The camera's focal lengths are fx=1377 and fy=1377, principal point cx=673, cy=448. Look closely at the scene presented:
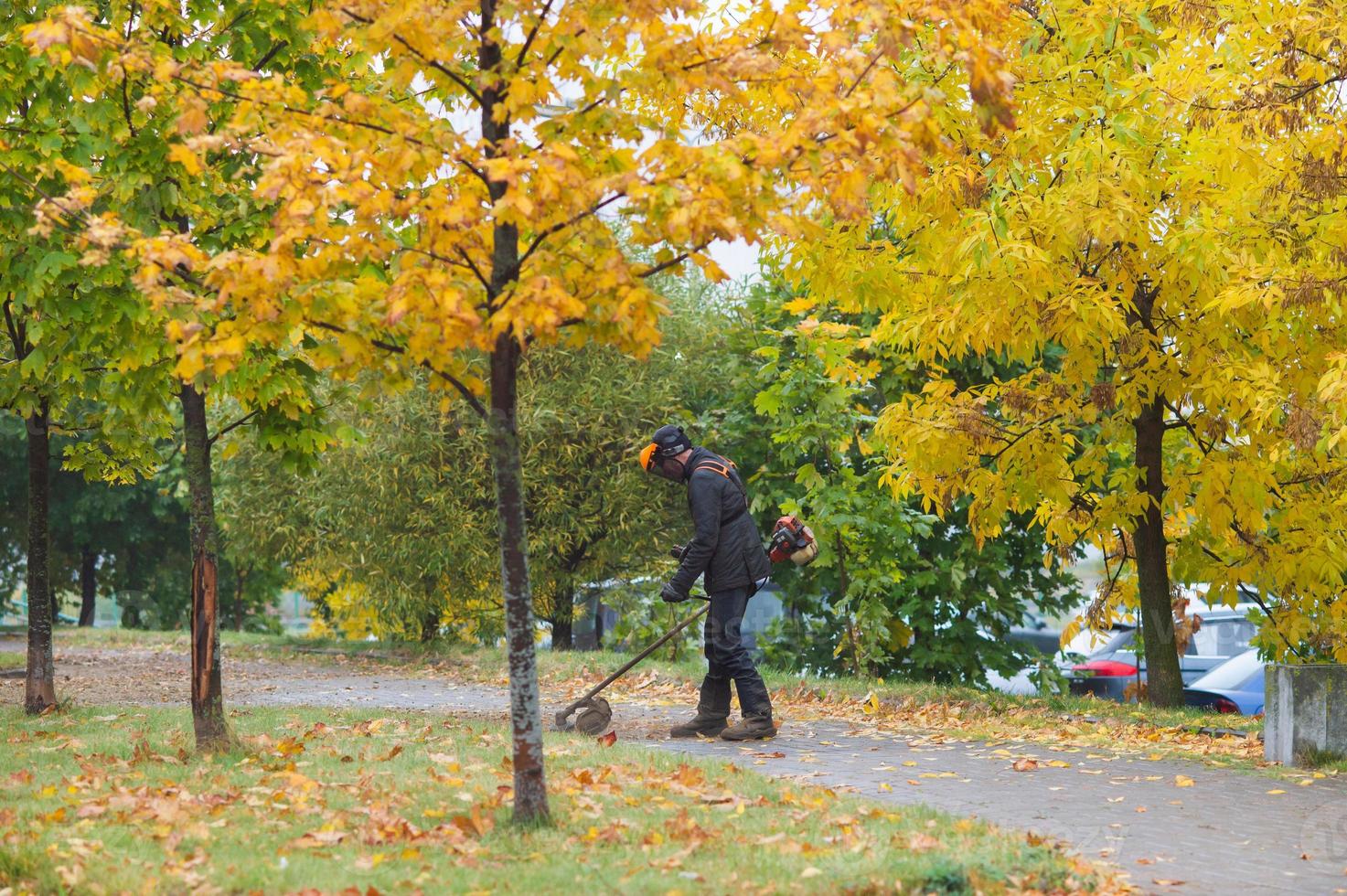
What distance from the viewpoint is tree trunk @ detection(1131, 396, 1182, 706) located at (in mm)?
11500

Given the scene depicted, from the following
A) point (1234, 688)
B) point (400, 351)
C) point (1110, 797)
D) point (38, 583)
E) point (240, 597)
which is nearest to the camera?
point (400, 351)

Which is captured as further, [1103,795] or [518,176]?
[1103,795]

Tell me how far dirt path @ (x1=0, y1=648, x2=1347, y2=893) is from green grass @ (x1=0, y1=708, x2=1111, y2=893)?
0.50 meters

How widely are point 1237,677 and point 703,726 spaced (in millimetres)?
7482

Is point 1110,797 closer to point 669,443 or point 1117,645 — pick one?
point 669,443

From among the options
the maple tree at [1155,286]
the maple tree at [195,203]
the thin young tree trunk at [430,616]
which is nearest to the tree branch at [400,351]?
the maple tree at [195,203]

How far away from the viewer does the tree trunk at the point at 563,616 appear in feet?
59.3

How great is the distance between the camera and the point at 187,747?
8.00 m

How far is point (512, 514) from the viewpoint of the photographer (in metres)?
5.90

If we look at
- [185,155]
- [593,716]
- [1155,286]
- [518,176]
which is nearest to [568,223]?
[518,176]

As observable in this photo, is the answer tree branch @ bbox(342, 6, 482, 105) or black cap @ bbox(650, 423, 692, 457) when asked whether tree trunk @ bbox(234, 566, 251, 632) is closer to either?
black cap @ bbox(650, 423, 692, 457)

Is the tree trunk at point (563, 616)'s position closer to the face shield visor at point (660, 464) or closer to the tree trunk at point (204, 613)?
the face shield visor at point (660, 464)

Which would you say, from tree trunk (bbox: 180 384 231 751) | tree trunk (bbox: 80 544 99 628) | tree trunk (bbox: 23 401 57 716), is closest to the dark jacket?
tree trunk (bbox: 180 384 231 751)

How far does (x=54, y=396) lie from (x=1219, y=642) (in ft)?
43.4
